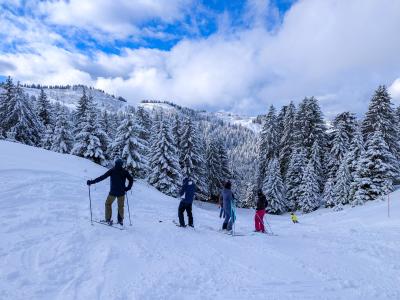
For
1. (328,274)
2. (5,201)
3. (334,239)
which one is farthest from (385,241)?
(5,201)

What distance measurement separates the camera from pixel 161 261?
24.1 feet

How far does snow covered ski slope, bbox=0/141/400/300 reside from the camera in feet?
19.1

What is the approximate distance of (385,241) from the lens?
11625 millimetres

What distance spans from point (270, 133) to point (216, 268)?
46324 mm

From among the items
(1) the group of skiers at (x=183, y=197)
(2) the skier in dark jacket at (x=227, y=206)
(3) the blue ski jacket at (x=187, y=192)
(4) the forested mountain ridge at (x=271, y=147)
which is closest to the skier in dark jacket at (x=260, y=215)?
(1) the group of skiers at (x=183, y=197)

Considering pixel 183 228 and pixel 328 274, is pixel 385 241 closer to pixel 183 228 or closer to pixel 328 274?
pixel 328 274

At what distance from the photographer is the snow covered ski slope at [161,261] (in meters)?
5.82

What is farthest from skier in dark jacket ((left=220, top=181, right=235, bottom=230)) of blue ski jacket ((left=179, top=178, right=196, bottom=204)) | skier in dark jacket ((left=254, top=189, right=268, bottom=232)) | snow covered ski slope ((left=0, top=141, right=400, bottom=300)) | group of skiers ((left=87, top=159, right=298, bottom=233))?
blue ski jacket ((left=179, top=178, right=196, bottom=204))

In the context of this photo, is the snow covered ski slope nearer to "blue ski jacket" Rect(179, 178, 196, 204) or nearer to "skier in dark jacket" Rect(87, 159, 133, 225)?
"skier in dark jacket" Rect(87, 159, 133, 225)

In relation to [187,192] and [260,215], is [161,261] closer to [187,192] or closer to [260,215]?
[187,192]

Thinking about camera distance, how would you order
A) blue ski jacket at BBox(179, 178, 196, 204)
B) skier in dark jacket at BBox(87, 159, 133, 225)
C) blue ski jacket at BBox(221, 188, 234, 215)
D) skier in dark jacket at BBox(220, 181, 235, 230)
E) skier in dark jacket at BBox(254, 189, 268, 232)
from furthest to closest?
skier in dark jacket at BBox(254, 189, 268, 232) → blue ski jacket at BBox(221, 188, 234, 215) → skier in dark jacket at BBox(220, 181, 235, 230) → blue ski jacket at BBox(179, 178, 196, 204) → skier in dark jacket at BBox(87, 159, 133, 225)

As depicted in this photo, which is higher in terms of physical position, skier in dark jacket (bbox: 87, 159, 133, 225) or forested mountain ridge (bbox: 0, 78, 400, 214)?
forested mountain ridge (bbox: 0, 78, 400, 214)

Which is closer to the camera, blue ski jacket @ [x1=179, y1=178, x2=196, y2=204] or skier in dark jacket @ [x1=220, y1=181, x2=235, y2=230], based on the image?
blue ski jacket @ [x1=179, y1=178, x2=196, y2=204]

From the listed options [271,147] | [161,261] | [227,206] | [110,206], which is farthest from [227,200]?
[271,147]
